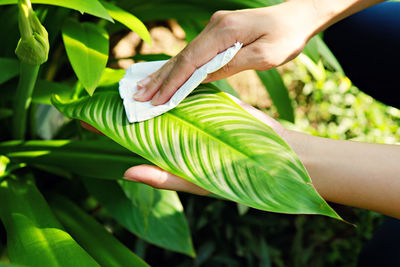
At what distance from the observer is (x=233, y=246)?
1.36 m

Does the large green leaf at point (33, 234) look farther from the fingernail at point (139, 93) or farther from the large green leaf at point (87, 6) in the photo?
the large green leaf at point (87, 6)

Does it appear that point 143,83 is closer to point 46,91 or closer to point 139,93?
point 139,93

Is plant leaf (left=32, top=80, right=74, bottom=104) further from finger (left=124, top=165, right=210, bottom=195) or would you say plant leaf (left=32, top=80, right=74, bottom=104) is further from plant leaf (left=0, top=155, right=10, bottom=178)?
finger (left=124, top=165, right=210, bottom=195)

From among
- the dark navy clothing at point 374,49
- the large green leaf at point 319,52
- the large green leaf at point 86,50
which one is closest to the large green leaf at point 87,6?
the large green leaf at point 86,50

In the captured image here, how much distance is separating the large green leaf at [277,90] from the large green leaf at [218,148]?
1.36 ft

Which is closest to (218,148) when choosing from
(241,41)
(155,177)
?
(155,177)

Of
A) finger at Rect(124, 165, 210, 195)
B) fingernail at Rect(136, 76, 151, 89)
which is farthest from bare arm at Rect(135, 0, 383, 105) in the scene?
finger at Rect(124, 165, 210, 195)

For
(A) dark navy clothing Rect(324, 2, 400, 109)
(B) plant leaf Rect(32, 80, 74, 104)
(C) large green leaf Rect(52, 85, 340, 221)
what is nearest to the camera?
(C) large green leaf Rect(52, 85, 340, 221)

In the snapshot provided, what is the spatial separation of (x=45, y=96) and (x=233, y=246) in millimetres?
745

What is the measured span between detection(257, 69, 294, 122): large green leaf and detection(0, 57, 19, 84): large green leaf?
0.60 metres

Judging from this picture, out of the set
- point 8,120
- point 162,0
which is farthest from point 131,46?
point 8,120

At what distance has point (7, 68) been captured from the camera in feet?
2.96

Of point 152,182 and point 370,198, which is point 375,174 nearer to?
point 370,198

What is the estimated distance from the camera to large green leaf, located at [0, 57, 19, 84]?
892mm
